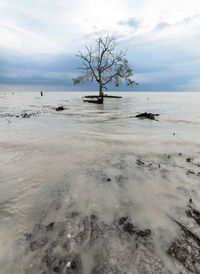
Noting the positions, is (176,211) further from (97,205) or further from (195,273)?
(97,205)

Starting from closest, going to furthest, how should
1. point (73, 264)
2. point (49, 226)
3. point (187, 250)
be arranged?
point (73, 264), point (187, 250), point (49, 226)

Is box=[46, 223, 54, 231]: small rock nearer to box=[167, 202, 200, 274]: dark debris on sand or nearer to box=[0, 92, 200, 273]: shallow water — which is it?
box=[0, 92, 200, 273]: shallow water

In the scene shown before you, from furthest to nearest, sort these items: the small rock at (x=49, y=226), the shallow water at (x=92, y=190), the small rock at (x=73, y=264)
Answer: the small rock at (x=49, y=226) < the shallow water at (x=92, y=190) < the small rock at (x=73, y=264)

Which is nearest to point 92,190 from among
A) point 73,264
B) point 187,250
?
point 73,264

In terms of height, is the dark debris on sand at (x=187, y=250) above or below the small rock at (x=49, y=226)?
above

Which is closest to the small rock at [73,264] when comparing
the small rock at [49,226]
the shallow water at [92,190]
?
the shallow water at [92,190]

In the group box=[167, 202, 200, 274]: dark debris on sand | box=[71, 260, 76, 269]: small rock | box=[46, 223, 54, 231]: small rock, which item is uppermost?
box=[167, 202, 200, 274]: dark debris on sand

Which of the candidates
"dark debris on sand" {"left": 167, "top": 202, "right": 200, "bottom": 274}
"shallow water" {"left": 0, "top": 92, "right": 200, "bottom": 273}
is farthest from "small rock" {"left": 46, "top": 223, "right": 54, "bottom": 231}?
"dark debris on sand" {"left": 167, "top": 202, "right": 200, "bottom": 274}

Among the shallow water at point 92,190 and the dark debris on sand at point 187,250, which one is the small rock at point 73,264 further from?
the dark debris on sand at point 187,250

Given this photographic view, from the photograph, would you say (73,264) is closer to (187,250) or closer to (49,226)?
(49,226)

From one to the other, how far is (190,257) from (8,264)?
6.11ft

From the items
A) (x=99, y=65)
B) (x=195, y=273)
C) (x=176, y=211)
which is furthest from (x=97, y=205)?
(x=99, y=65)

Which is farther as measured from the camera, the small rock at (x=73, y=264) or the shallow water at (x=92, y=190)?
the shallow water at (x=92, y=190)

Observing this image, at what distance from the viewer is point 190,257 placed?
1519 millimetres
